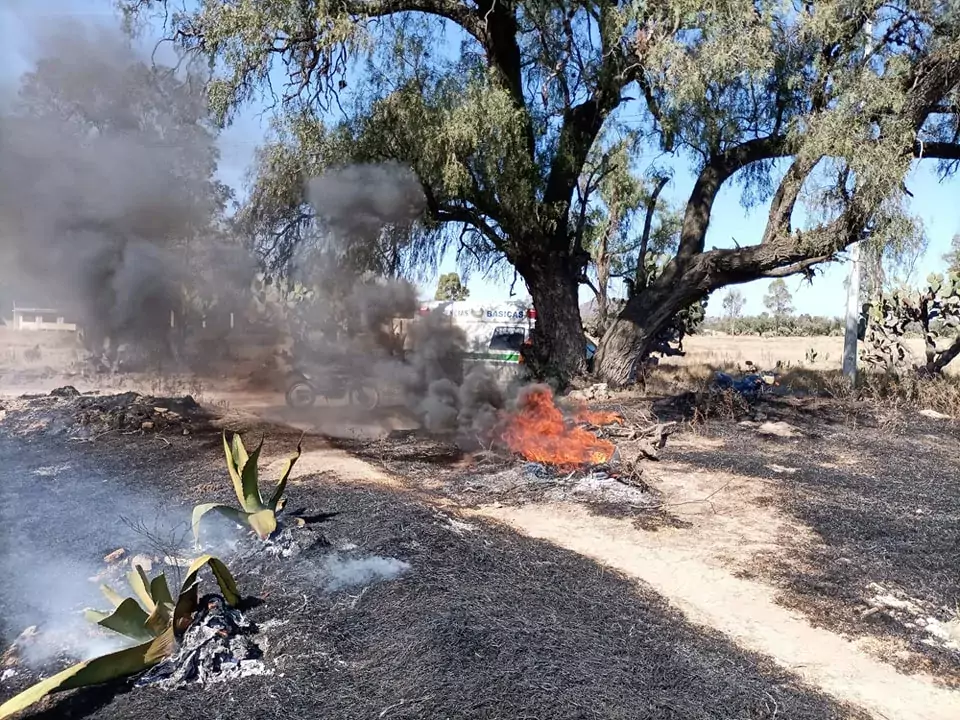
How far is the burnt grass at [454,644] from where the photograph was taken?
3613mm

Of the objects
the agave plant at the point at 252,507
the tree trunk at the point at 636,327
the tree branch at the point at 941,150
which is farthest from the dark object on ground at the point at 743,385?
the agave plant at the point at 252,507

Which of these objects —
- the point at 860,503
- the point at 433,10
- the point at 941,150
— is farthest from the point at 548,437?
the point at 941,150

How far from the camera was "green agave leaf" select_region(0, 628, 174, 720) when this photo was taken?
3.31 meters

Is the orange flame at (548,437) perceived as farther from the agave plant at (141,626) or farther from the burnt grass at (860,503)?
the agave plant at (141,626)

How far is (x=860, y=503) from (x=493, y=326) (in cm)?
866

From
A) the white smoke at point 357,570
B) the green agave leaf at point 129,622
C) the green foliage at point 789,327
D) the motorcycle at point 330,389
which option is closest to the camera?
the green agave leaf at point 129,622

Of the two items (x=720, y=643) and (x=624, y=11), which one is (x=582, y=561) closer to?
(x=720, y=643)

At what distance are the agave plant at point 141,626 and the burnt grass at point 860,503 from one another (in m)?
3.97

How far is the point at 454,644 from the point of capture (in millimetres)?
4031

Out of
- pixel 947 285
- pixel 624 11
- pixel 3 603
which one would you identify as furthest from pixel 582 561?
pixel 947 285

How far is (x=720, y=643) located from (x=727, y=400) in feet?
29.3

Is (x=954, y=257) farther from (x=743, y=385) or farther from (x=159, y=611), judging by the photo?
(x=159, y=611)

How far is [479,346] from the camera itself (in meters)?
14.7

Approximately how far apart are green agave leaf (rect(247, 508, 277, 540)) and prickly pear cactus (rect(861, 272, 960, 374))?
13655mm
